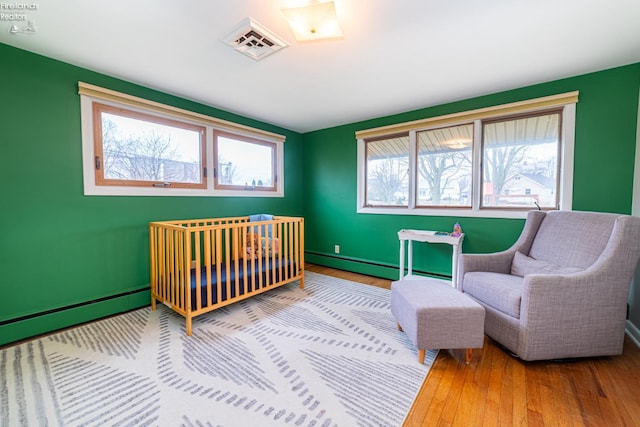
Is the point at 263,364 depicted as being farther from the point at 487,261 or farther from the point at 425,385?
the point at 487,261

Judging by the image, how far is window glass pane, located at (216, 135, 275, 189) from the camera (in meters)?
3.25

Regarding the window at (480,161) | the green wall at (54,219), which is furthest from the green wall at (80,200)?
the window at (480,161)

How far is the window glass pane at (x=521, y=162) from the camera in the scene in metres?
2.52

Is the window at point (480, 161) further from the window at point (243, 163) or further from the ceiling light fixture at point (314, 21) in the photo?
the ceiling light fixture at point (314, 21)

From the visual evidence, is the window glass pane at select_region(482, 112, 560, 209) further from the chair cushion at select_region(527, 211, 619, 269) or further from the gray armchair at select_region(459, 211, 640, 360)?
the gray armchair at select_region(459, 211, 640, 360)

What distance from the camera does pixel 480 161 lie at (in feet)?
9.32

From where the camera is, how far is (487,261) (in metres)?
2.28

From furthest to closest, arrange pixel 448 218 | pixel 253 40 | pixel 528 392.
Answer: pixel 448 218, pixel 253 40, pixel 528 392

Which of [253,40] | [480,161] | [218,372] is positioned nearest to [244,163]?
[253,40]

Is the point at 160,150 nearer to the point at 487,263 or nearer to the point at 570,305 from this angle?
the point at 487,263

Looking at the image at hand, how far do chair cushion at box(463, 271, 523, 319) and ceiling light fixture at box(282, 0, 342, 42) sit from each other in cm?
212

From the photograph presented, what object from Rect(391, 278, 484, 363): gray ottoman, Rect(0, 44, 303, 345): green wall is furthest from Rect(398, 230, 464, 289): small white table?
Rect(0, 44, 303, 345): green wall

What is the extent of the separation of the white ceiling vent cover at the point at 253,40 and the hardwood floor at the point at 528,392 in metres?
2.42

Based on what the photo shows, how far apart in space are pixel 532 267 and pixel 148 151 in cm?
370
